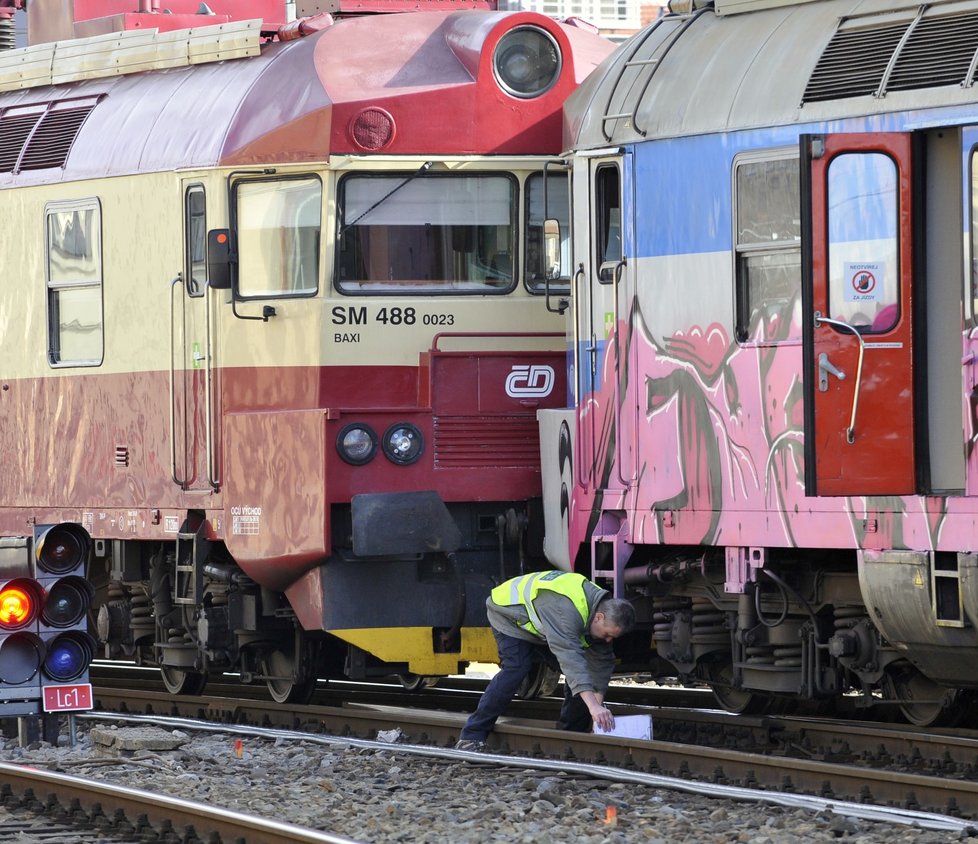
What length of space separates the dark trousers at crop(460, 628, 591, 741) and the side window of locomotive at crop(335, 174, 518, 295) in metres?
2.39

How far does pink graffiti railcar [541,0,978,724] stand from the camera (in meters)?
9.52

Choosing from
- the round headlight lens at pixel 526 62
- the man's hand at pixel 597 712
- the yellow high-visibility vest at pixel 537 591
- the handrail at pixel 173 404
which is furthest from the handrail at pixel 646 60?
the handrail at pixel 173 404

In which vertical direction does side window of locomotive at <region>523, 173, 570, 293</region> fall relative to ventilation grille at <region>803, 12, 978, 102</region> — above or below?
below

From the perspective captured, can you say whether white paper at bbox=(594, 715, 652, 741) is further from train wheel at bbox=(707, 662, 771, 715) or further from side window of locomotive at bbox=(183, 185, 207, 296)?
side window of locomotive at bbox=(183, 185, 207, 296)

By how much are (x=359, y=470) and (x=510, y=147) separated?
6.95 ft

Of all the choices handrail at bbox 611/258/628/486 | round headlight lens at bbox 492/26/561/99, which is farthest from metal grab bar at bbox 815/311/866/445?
round headlight lens at bbox 492/26/561/99

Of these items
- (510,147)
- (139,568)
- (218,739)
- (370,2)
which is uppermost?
(370,2)

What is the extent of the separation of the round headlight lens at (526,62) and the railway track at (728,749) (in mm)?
3733

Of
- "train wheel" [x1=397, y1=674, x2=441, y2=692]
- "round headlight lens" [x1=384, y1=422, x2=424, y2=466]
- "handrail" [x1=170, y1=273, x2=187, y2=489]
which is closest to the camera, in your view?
"round headlight lens" [x1=384, y1=422, x2=424, y2=466]

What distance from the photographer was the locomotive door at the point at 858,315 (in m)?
9.52

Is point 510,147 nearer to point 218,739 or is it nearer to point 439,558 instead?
point 439,558

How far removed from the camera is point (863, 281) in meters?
9.62

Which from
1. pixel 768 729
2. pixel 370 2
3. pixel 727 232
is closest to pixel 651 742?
pixel 768 729

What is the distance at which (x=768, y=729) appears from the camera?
10953mm
